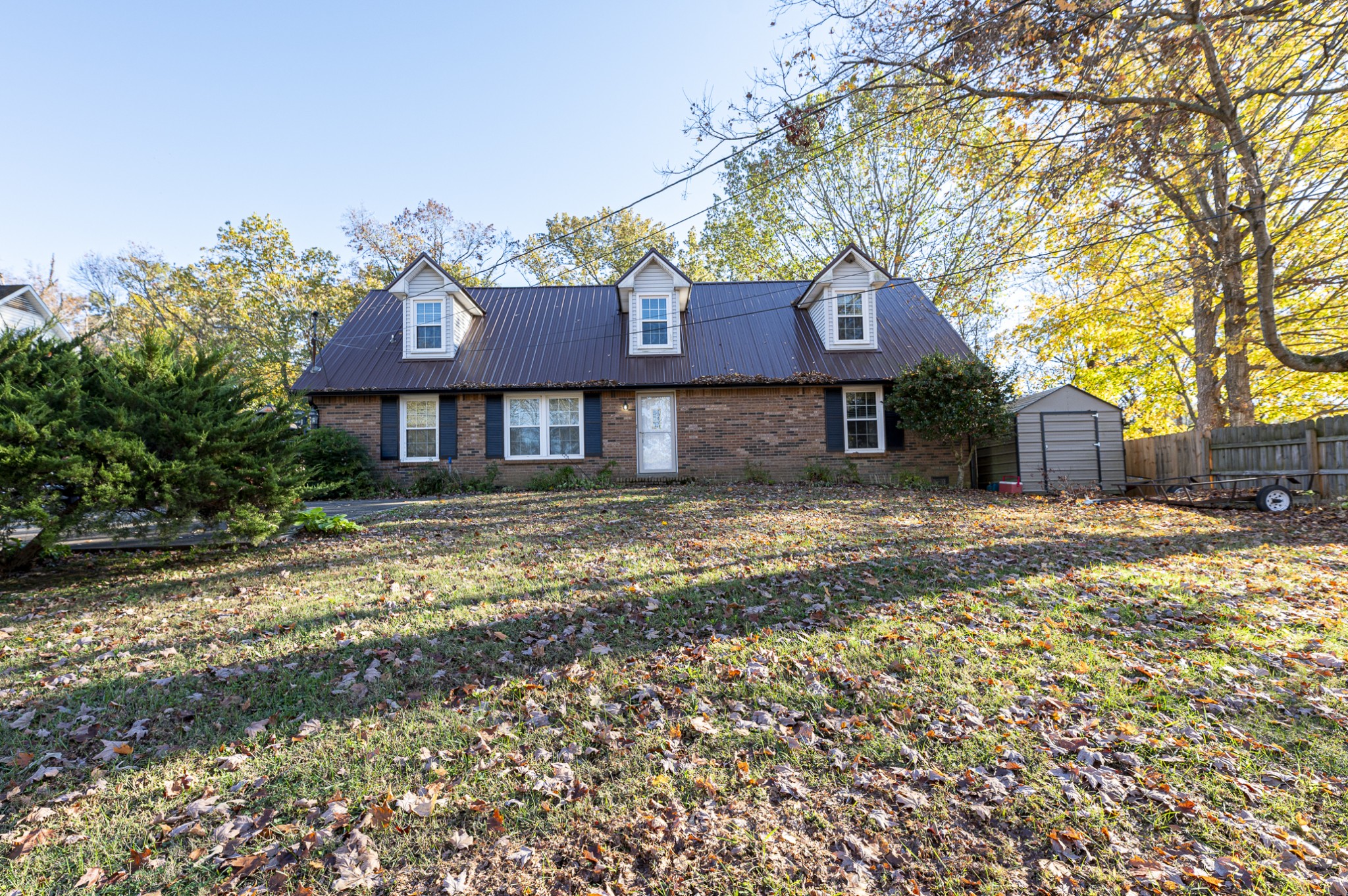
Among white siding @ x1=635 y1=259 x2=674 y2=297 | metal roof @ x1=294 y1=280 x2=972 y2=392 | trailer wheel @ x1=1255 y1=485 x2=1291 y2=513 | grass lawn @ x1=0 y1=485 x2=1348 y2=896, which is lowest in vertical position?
grass lawn @ x1=0 y1=485 x2=1348 y2=896

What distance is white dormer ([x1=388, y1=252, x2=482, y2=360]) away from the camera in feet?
51.1

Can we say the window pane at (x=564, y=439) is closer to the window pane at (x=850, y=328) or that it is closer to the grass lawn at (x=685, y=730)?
the window pane at (x=850, y=328)

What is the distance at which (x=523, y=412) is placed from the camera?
49.5ft

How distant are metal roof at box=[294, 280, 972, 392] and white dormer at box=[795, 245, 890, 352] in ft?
1.16

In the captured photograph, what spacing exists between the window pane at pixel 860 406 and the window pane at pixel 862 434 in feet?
0.40

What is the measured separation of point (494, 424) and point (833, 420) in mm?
8444

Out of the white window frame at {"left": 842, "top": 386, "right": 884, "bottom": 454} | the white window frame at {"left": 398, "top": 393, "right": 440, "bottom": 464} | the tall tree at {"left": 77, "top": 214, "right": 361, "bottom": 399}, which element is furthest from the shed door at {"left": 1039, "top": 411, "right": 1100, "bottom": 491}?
the tall tree at {"left": 77, "top": 214, "right": 361, "bottom": 399}

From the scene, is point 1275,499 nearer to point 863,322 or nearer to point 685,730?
point 863,322

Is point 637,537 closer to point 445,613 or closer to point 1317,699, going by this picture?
point 445,613

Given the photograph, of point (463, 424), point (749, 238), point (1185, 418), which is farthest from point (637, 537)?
point (1185, 418)

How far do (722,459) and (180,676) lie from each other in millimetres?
11880

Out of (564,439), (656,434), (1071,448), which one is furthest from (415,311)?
(1071,448)

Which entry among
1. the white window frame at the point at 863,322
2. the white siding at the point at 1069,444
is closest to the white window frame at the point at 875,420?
the white window frame at the point at 863,322

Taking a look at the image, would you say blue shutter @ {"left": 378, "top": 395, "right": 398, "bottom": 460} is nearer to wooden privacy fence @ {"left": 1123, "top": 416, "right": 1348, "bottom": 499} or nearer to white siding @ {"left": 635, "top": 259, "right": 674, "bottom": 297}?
white siding @ {"left": 635, "top": 259, "right": 674, "bottom": 297}
